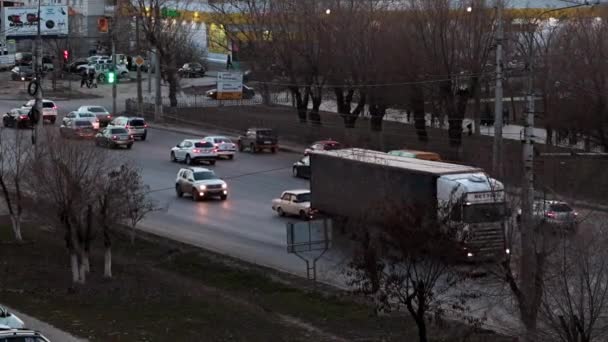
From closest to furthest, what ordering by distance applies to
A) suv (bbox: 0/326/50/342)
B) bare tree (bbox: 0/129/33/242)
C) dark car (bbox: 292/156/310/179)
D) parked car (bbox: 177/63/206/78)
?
suv (bbox: 0/326/50/342) → bare tree (bbox: 0/129/33/242) → dark car (bbox: 292/156/310/179) → parked car (bbox: 177/63/206/78)

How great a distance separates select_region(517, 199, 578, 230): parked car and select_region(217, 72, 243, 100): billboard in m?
42.3

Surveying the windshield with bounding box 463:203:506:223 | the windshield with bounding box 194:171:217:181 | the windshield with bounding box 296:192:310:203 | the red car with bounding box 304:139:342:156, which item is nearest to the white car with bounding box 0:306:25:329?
the windshield with bounding box 463:203:506:223

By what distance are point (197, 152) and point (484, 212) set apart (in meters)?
29.5

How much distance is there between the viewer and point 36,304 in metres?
24.1

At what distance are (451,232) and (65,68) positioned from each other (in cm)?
7806

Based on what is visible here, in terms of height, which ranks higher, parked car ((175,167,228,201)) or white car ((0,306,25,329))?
parked car ((175,167,228,201))

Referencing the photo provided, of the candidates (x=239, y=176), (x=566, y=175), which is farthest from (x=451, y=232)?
(x=239, y=176)

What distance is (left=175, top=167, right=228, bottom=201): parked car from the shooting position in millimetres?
39000

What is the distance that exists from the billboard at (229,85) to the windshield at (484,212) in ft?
131

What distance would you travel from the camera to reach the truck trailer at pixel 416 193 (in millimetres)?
18828

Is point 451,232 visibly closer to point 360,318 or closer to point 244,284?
point 360,318

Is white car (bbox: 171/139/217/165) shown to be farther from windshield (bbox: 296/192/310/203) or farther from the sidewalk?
the sidewalk

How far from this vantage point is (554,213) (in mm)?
18172

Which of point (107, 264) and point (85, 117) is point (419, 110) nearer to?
point (85, 117)
